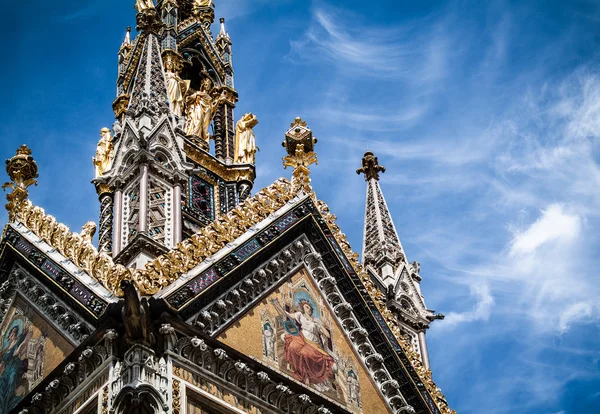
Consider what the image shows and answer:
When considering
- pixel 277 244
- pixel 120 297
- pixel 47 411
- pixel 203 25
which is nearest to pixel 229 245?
pixel 277 244

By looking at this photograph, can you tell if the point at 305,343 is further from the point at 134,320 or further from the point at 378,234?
the point at 378,234

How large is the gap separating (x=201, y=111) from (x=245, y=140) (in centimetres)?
118

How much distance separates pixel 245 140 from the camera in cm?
2459

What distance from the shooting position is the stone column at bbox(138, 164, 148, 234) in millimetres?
17609

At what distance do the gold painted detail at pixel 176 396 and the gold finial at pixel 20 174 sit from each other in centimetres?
584

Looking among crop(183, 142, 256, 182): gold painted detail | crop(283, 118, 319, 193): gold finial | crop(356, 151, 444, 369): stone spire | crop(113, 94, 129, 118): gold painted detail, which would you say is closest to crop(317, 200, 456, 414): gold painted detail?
crop(283, 118, 319, 193): gold finial

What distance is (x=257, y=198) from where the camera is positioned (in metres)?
18.4

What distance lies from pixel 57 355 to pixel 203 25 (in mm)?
13104

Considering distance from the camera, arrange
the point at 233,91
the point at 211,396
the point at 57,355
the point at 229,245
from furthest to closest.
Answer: the point at 233,91
the point at 229,245
the point at 57,355
the point at 211,396

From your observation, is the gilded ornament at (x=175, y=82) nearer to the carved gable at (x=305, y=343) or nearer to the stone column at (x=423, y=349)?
the carved gable at (x=305, y=343)

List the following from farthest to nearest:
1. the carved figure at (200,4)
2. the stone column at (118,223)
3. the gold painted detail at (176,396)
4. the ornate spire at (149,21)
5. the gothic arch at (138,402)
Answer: the carved figure at (200,4) → the ornate spire at (149,21) → the stone column at (118,223) → the gold painted detail at (176,396) → the gothic arch at (138,402)

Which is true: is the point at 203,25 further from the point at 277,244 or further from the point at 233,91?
the point at 277,244

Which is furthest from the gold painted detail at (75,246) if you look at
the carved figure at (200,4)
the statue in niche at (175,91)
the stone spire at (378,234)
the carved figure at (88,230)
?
the carved figure at (200,4)

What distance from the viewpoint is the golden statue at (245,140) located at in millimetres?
24297
